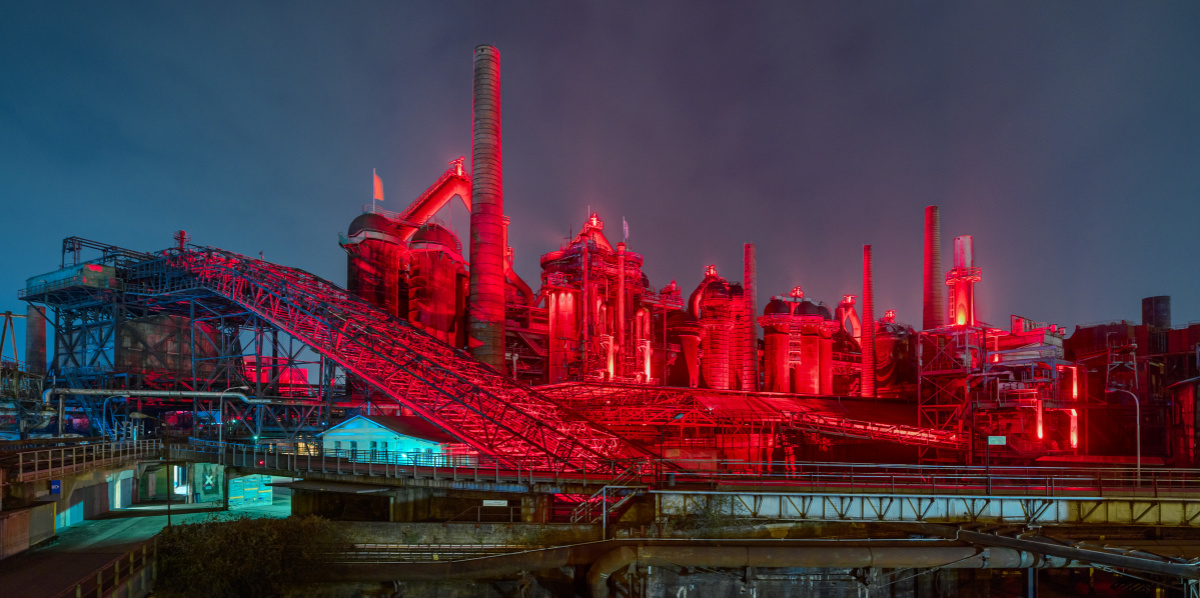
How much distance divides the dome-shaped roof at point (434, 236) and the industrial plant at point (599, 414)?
0.17 meters

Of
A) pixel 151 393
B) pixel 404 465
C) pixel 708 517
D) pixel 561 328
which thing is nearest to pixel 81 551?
pixel 404 465

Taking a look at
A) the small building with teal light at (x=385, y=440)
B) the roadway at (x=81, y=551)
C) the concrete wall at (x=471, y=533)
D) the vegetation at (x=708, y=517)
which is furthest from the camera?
the small building with teal light at (x=385, y=440)

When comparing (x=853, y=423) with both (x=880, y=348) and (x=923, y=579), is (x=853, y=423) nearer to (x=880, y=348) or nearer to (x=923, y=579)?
(x=923, y=579)

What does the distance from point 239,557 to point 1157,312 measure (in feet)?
294

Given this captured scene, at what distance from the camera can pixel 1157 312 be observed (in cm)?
7544

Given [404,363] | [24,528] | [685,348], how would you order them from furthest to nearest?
[685,348] < [404,363] < [24,528]

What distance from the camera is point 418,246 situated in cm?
5831

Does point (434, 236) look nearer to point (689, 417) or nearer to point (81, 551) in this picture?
point (689, 417)

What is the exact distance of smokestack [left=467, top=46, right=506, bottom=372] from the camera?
162 feet

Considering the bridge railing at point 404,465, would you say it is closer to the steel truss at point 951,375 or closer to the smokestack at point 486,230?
the smokestack at point 486,230

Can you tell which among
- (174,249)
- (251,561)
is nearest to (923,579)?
(251,561)

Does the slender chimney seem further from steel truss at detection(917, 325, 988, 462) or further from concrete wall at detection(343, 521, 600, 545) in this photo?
concrete wall at detection(343, 521, 600, 545)

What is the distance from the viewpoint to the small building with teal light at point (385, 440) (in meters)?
35.6

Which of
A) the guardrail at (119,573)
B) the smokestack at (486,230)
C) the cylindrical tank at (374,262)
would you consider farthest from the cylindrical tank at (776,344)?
the guardrail at (119,573)
